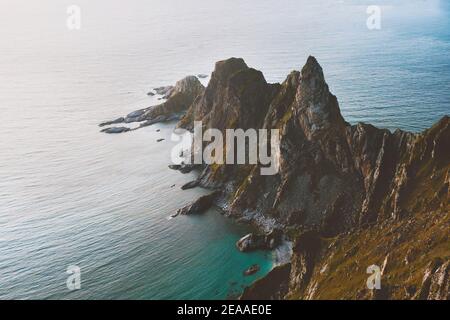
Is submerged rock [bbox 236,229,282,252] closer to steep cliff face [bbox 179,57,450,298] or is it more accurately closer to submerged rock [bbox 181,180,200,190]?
steep cliff face [bbox 179,57,450,298]

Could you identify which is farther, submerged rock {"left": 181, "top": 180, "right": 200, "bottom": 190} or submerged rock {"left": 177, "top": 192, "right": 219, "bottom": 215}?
submerged rock {"left": 181, "top": 180, "right": 200, "bottom": 190}

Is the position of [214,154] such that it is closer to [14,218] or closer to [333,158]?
[333,158]

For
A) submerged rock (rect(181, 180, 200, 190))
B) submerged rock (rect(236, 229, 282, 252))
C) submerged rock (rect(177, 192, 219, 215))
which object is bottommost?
submerged rock (rect(236, 229, 282, 252))

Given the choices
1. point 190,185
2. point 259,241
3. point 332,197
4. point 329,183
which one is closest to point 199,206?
point 190,185

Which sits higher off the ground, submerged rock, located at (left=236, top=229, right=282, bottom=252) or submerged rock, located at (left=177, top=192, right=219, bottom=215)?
submerged rock, located at (left=177, top=192, right=219, bottom=215)

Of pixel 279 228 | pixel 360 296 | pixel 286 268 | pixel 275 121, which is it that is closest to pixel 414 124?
pixel 275 121

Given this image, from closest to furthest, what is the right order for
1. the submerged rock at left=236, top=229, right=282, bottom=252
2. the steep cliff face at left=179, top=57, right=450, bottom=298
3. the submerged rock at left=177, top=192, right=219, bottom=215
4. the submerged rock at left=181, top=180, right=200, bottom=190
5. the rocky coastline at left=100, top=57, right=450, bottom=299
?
the rocky coastline at left=100, top=57, right=450, bottom=299
the steep cliff face at left=179, top=57, right=450, bottom=298
the submerged rock at left=236, top=229, right=282, bottom=252
the submerged rock at left=177, top=192, right=219, bottom=215
the submerged rock at left=181, top=180, right=200, bottom=190

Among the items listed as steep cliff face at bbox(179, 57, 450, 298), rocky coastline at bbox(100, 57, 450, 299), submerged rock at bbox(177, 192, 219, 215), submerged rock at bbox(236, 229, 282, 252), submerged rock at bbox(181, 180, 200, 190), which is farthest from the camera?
submerged rock at bbox(181, 180, 200, 190)

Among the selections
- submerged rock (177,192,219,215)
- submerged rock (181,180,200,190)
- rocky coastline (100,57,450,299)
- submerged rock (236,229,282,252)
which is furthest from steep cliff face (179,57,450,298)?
submerged rock (236,229,282,252)

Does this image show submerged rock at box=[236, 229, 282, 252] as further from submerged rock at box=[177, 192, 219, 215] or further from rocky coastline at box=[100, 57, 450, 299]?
submerged rock at box=[177, 192, 219, 215]
